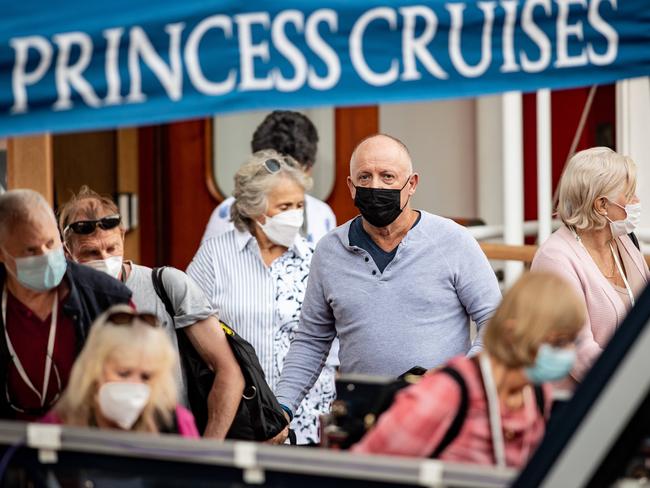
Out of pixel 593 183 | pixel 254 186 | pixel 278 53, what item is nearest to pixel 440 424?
pixel 278 53

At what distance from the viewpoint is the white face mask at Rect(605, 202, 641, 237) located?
4871 mm

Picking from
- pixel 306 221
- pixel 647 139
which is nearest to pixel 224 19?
pixel 306 221

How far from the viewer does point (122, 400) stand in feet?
11.2

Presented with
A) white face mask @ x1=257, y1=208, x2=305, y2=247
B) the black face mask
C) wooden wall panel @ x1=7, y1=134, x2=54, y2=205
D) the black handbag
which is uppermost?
wooden wall panel @ x1=7, y1=134, x2=54, y2=205

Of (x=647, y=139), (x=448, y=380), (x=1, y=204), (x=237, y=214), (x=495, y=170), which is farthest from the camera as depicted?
(x=495, y=170)

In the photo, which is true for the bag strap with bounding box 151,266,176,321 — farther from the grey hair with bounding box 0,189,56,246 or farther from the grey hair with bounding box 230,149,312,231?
the grey hair with bounding box 230,149,312,231

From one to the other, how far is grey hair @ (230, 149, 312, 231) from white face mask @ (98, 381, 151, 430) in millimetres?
2077

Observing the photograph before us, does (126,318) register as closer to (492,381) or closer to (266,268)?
(492,381)

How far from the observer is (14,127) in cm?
332

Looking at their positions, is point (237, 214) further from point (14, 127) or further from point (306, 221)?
point (14, 127)

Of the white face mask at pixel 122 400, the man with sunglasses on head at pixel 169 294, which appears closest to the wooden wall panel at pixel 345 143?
the man with sunglasses on head at pixel 169 294

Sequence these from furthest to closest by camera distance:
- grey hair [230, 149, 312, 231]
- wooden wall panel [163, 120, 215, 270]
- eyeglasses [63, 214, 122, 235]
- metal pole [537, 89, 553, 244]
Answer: wooden wall panel [163, 120, 215, 270], metal pole [537, 89, 553, 244], grey hair [230, 149, 312, 231], eyeglasses [63, 214, 122, 235]

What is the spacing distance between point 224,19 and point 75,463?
1.09 m

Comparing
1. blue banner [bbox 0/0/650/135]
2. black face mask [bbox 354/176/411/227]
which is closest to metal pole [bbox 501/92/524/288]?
black face mask [bbox 354/176/411/227]
